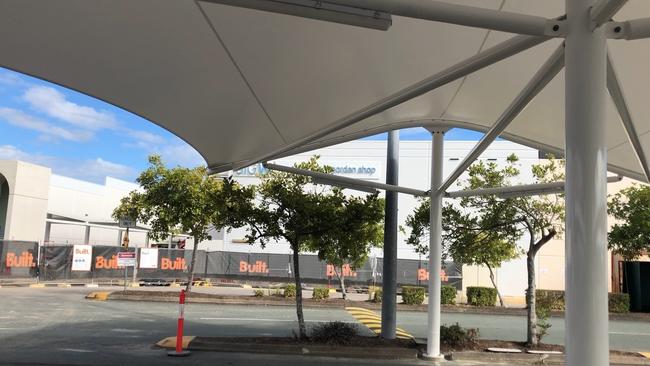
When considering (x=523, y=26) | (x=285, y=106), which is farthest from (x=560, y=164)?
(x=523, y=26)

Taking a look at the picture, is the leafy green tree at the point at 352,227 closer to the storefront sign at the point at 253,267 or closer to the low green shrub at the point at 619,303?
the low green shrub at the point at 619,303

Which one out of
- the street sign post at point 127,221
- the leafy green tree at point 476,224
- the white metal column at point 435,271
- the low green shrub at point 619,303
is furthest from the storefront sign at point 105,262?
the low green shrub at point 619,303

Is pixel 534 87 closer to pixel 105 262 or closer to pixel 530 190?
pixel 530 190

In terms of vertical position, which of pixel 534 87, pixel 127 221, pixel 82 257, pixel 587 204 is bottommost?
pixel 82 257

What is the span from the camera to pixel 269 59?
7.41 meters

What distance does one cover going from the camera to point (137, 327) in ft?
52.1

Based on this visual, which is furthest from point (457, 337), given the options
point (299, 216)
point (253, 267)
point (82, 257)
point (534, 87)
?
point (253, 267)

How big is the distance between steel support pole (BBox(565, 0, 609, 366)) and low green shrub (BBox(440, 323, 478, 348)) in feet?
28.8

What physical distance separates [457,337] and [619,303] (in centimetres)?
1631

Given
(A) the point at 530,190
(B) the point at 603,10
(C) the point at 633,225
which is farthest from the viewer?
(C) the point at 633,225

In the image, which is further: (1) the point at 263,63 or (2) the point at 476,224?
(2) the point at 476,224

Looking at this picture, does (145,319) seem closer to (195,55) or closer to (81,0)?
(195,55)

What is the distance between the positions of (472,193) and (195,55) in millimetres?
6581

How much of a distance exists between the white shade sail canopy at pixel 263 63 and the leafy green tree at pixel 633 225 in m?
12.3
